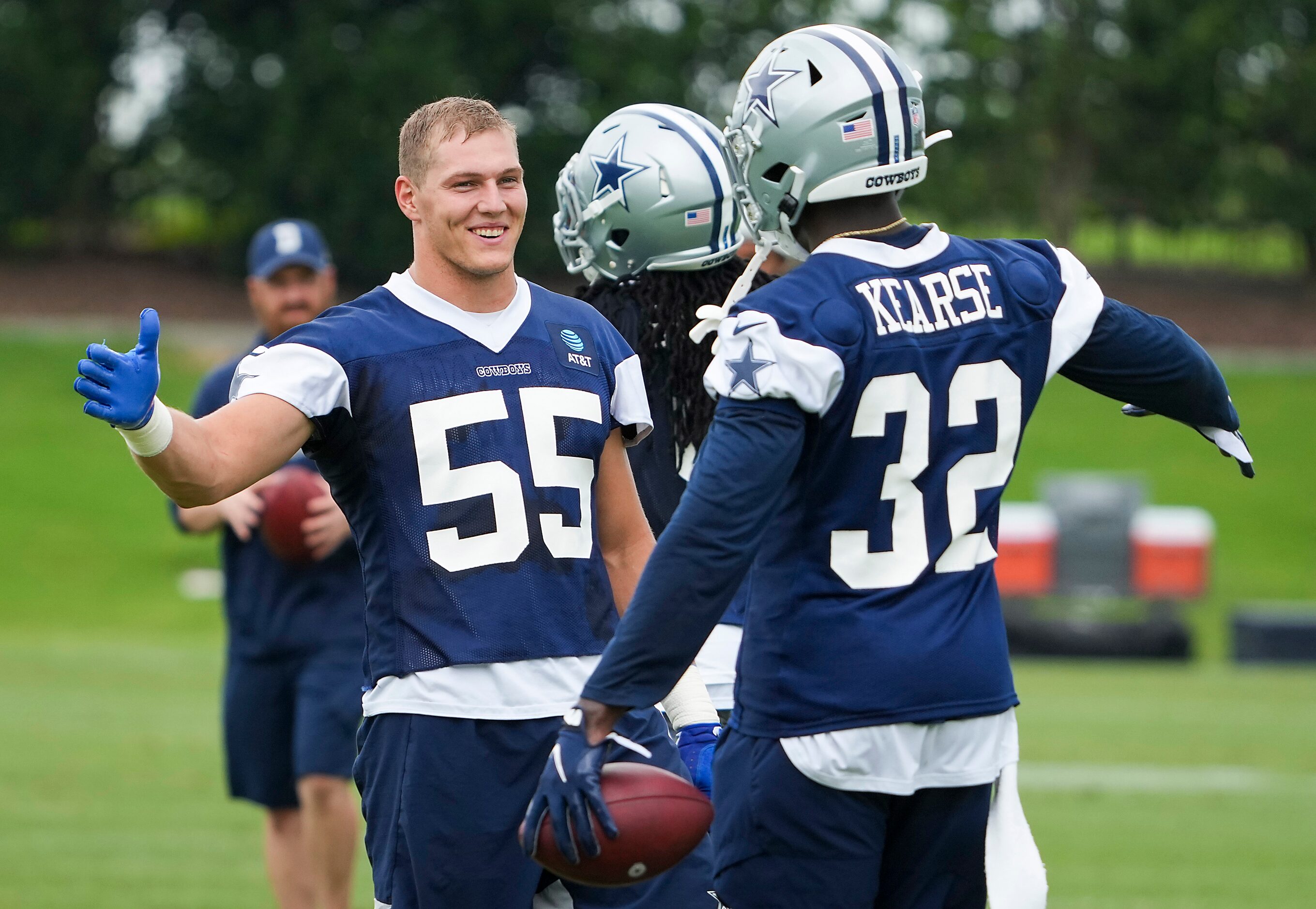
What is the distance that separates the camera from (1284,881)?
7.28 meters

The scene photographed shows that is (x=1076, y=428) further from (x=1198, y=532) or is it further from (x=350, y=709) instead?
(x=350, y=709)

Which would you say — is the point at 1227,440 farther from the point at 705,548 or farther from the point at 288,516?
the point at 288,516

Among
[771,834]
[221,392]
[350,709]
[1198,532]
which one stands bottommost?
[1198,532]

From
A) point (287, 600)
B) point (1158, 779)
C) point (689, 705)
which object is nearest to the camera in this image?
point (689, 705)

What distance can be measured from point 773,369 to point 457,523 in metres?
0.91

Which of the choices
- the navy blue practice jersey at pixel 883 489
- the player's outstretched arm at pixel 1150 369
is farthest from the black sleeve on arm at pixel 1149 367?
the navy blue practice jersey at pixel 883 489

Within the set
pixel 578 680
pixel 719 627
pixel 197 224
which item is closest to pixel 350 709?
pixel 719 627

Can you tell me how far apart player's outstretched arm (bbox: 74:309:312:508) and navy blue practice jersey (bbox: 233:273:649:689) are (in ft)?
0.28

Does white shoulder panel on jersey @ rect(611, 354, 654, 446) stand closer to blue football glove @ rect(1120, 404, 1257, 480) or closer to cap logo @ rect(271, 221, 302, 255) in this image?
blue football glove @ rect(1120, 404, 1257, 480)

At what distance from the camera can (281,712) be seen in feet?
20.2

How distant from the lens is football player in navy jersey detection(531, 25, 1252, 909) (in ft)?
9.34

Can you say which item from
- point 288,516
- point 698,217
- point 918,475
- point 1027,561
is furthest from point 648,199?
point 1027,561

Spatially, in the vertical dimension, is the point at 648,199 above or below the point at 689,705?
above

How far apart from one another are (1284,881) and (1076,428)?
20.0 meters
